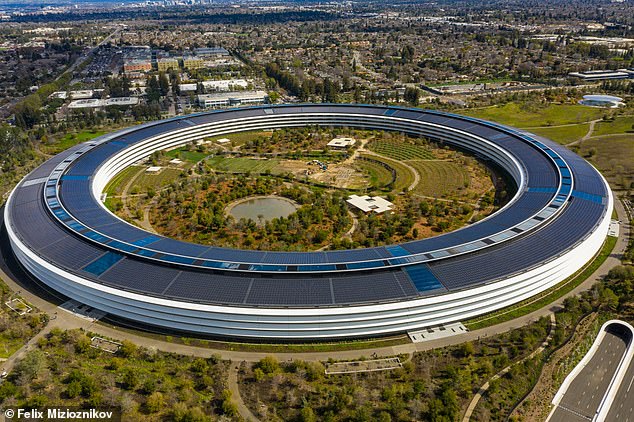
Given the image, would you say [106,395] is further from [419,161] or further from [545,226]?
[419,161]

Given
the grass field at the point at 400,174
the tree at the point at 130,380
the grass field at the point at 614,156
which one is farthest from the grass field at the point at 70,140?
the grass field at the point at 614,156

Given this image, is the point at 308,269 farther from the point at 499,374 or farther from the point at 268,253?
the point at 499,374

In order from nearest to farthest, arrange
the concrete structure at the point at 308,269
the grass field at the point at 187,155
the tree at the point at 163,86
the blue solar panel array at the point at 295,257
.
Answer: the concrete structure at the point at 308,269 → the blue solar panel array at the point at 295,257 → the grass field at the point at 187,155 → the tree at the point at 163,86

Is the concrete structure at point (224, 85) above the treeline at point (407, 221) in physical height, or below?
above

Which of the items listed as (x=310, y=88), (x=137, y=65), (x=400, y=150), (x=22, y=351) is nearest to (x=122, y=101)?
(x=137, y=65)

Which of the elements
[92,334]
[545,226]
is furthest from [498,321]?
[92,334]

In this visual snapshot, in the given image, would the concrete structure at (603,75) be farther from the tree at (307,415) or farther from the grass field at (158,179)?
the tree at (307,415)

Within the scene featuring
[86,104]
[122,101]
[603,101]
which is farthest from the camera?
[122,101]
